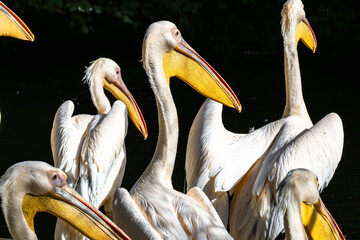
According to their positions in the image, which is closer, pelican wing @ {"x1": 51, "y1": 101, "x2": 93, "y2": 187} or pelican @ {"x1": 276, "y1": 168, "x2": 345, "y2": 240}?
pelican @ {"x1": 276, "y1": 168, "x2": 345, "y2": 240}

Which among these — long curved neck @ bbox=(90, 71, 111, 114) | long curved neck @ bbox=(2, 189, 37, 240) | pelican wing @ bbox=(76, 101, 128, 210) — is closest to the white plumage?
pelican wing @ bbox=(76, 101, 128, 210)

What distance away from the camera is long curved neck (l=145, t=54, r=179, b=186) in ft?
12.0

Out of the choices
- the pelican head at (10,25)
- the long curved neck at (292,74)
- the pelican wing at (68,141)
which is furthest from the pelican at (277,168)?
the pelican head at (10,25)

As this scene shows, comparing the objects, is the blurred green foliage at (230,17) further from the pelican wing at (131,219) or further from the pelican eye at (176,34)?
the pelican wing at (131,219)

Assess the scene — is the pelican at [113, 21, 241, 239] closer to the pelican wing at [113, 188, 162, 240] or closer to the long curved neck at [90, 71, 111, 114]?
the pelican wing at [113, 188, 162, 240]

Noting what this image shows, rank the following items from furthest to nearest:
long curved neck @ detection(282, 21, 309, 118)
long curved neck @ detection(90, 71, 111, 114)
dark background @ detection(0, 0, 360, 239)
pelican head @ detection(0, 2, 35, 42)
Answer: dark background @ detection(0, 0, 360, 239) < long curved neck @ detection(90, 71, 111, 114) < long curved neck @ detection(282, 21, 309, 118) < pelican head @ detection(0, 2, 35, 42)

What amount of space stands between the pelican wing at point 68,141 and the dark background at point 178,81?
1175 mm

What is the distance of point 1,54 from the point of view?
44.6 feet

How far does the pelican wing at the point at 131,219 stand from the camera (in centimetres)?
309

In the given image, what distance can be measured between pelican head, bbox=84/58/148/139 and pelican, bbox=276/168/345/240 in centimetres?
222

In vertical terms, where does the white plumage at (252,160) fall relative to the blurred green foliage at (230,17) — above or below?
below

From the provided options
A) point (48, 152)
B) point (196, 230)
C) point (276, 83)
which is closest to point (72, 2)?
point (276, 83)

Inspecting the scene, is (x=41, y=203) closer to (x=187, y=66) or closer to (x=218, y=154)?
(x=187, y=66)

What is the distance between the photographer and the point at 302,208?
3.11 meters
